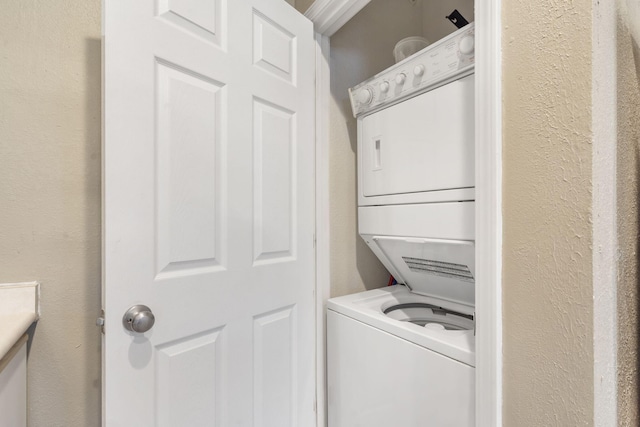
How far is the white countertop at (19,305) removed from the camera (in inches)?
35.1

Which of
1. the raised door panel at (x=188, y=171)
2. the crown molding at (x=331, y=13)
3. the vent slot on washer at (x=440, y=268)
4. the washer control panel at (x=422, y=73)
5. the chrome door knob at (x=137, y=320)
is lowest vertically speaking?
the chrome door knob at (x=137, y=320)

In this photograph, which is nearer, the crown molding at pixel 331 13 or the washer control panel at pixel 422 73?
the washer control panel at pixel 422 73

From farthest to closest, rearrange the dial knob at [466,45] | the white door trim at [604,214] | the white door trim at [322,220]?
the white door trim at [322,220] < the dial knob at [466,45] < the white door trim at [604,214]

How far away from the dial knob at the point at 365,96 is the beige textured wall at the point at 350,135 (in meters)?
0.20

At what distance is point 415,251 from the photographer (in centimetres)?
131

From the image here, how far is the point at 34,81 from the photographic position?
38.7 inches

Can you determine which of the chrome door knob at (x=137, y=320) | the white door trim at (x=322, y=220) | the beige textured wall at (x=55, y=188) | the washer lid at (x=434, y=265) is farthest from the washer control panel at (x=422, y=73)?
the chrome door knob at (x=137, y=320)

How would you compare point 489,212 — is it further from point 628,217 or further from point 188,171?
point 188,171

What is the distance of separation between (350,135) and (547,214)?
1.15 m

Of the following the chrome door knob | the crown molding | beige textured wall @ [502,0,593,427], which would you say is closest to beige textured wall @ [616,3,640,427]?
beige textured wall @ [502,0,593,427]

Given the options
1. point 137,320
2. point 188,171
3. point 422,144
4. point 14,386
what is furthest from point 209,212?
point 422,144

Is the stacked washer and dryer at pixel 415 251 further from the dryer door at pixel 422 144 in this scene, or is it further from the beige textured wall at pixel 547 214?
the beige textured wall at pixel 547 214

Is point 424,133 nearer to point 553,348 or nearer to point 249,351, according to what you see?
point 553,348

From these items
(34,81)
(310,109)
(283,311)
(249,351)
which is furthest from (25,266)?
(310,109)
